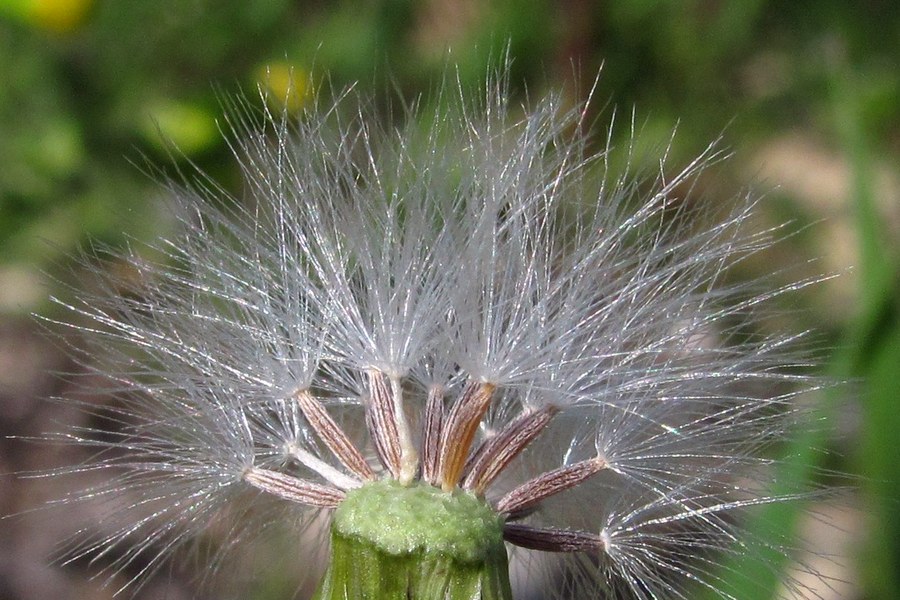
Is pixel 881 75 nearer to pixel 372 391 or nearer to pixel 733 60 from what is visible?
pixel 733 60

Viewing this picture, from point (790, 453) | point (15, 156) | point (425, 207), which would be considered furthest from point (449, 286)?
point (15, 156)

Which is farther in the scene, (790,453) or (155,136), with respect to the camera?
(155,136)

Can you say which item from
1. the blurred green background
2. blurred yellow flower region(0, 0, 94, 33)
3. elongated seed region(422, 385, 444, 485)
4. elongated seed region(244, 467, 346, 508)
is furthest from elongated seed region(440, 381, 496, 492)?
blurred yellow flower region(0, 0, 94, 33)

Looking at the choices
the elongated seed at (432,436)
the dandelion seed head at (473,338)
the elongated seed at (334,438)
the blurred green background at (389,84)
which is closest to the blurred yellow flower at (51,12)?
the blurred green background at (389,84)

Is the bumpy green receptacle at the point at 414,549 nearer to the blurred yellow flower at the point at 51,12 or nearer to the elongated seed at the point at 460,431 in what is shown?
the elongated seed at the point at 460,431

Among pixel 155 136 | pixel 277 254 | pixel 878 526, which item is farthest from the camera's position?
pixel 155 136

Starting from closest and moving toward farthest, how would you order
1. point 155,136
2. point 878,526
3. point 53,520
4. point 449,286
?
point 449,286
point 878,526
point 155,136
point 53,520

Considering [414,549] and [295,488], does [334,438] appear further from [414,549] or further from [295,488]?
[414,549]
